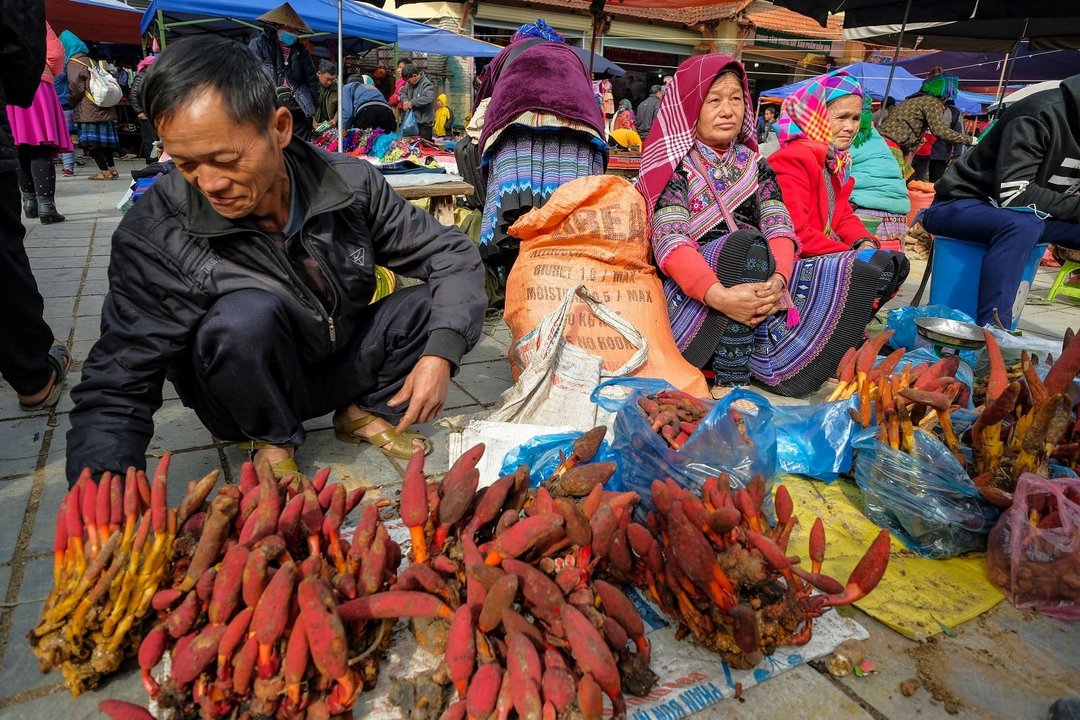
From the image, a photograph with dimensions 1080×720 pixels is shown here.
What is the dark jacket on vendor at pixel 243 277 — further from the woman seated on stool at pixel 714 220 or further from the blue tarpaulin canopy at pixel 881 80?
the blue tarpaulin canopy at pixel 881 80

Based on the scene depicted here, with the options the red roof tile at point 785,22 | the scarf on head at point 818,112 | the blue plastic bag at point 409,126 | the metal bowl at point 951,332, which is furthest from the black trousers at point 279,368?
the red roof tile at point 785,22

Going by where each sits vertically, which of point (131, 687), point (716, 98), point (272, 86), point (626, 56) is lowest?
point (131, 687)

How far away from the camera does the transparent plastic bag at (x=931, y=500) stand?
5.96ft

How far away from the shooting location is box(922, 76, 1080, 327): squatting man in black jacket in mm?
3672

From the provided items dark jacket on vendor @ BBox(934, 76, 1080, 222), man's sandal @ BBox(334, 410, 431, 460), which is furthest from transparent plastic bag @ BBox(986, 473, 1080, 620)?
dark jacket on vendor @ BBox(934, 76, 1080, 222)

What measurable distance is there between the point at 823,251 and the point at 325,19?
8.22 m

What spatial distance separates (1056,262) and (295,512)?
8.86m

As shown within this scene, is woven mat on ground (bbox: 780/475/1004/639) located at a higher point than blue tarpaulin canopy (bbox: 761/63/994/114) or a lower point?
lower

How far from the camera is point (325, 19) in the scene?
8.98m

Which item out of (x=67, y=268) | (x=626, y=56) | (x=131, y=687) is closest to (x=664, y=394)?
(x=131, y=687)

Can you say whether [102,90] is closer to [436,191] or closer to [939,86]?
[436,191]

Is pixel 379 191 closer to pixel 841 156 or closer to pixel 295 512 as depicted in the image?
pixel 295 512

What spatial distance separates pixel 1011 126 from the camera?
384 centimetres

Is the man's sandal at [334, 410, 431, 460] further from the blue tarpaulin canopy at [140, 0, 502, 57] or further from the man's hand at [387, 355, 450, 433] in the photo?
the blue tarpaulin canopy at [140, 0, 502, 57]
